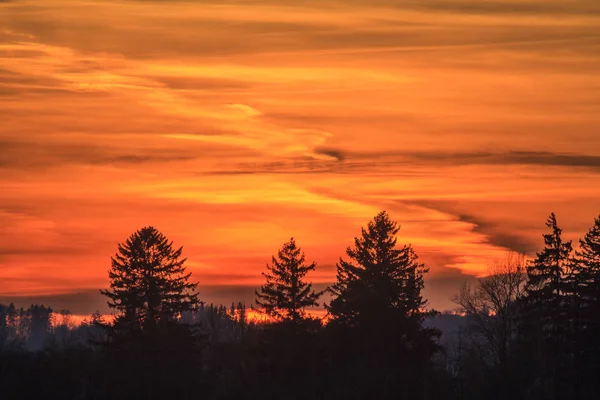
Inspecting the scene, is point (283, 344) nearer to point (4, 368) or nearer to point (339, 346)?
point (339, 346)

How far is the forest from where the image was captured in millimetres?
94125

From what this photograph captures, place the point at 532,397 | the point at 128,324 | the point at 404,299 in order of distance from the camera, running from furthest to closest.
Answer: the point at 128,324 → the point at 404,299 → the point at 532,397

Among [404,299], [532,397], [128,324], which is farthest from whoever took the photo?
[128,324]

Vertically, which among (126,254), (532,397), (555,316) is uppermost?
(126,254)

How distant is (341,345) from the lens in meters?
99.4

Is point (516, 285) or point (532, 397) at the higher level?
point (516, 285)

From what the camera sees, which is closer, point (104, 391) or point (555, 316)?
point (555, 316)

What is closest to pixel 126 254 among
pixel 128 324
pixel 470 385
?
pixel 128 324

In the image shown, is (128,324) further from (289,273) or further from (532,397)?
(532,397)

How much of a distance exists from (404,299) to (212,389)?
19.0 metres

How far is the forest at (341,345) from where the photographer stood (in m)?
94.1

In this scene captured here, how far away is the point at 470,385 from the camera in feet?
325

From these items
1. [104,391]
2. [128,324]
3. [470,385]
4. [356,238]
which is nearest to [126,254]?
[128,324]

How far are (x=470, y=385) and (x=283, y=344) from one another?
53.6 ft
